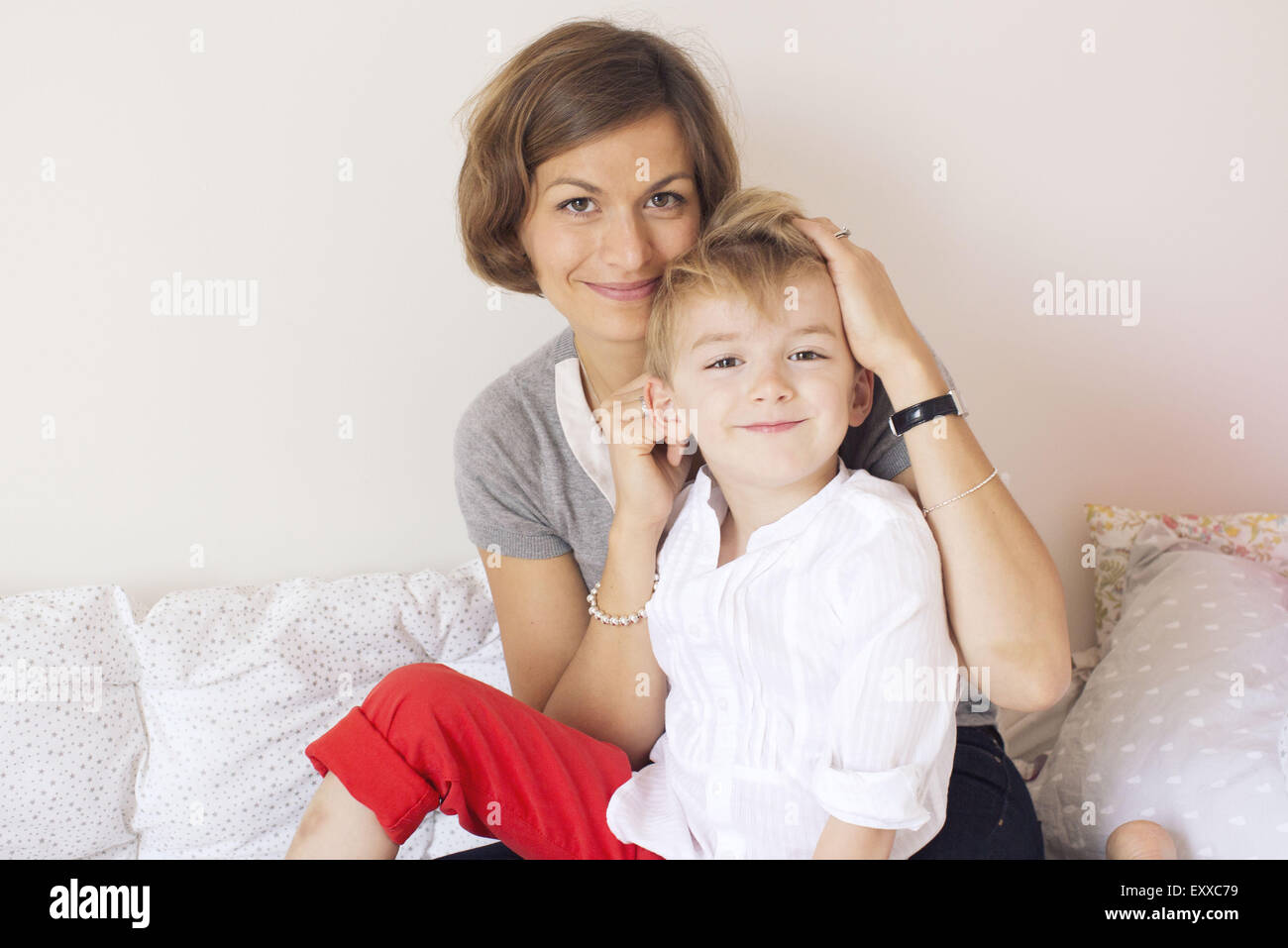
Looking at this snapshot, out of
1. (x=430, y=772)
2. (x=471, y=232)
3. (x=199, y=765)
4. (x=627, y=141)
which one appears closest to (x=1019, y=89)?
(x=627, y=141)

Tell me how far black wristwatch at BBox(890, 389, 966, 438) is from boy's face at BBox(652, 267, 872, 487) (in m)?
0.06

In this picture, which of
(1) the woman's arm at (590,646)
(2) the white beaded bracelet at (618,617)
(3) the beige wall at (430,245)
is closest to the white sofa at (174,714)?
(3) the beige wall at (430,245)

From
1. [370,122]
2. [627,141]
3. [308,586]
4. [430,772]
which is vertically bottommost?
[430,772]

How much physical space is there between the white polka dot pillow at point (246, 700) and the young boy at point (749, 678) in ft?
1.72

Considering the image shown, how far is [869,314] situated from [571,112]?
1.55 ft

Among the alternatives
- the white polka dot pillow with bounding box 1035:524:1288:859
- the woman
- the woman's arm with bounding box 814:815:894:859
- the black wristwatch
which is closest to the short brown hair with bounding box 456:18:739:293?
the woman

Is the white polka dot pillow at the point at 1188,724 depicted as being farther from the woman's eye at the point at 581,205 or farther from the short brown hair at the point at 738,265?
the woman's eye at the point at 581,205

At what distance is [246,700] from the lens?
1.54 meters

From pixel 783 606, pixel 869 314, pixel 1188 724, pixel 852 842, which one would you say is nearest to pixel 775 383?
pixel 869 314

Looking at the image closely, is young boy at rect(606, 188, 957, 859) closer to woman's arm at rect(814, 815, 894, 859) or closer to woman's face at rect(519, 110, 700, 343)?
woman's arm at rect(814, 815, 894, 859)

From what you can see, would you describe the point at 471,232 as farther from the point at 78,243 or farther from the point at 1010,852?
the point at 1010,852

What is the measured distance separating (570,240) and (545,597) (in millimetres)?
490

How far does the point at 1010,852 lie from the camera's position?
1167mm

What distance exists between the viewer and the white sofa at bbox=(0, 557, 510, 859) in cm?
147
